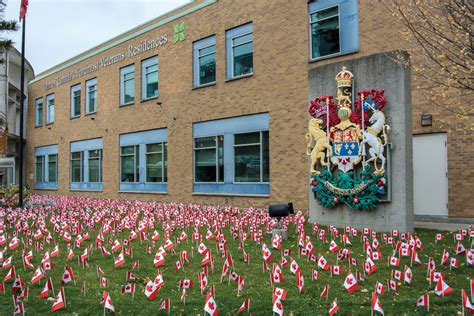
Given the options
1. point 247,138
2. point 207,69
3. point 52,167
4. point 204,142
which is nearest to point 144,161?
point 204,142

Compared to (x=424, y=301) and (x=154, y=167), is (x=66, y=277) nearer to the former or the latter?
(x=424, y=301)

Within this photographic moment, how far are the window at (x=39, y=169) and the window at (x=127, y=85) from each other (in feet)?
44.5

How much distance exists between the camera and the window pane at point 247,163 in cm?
1764

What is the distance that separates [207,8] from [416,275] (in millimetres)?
16215

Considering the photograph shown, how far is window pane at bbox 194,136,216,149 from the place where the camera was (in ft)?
64.0

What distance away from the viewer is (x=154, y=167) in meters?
23.0

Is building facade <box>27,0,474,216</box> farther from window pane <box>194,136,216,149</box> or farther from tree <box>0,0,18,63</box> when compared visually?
tree <box>0,0,18,63</box>

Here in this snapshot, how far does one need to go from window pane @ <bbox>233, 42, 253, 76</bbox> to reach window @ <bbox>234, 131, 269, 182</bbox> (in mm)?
2690

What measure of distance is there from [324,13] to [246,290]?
12311 millimetres

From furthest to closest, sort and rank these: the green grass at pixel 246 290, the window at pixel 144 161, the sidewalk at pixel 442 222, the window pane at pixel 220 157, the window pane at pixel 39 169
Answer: the window pane at pixel 39 169, the window at pixel 144 161, the window pane at pixel 220 157, the sidewalk at pixel 442 222, the green grass at pixel 246 290

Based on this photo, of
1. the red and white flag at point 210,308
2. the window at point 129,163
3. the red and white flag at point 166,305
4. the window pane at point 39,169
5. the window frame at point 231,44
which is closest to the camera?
the red and white flag at point 210,308

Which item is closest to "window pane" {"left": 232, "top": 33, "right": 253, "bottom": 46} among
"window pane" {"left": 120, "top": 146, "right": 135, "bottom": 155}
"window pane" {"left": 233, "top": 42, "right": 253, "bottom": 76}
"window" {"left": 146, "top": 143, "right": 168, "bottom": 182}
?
"window pane" {"left": 233, "top": 42, "right": 253, "bottom": 76}

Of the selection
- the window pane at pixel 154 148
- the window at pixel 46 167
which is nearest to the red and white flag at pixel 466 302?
the window pane at pixel 154 148

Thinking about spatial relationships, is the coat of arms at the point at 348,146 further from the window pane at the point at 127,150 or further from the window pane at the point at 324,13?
the window pane at the point at 127,150
